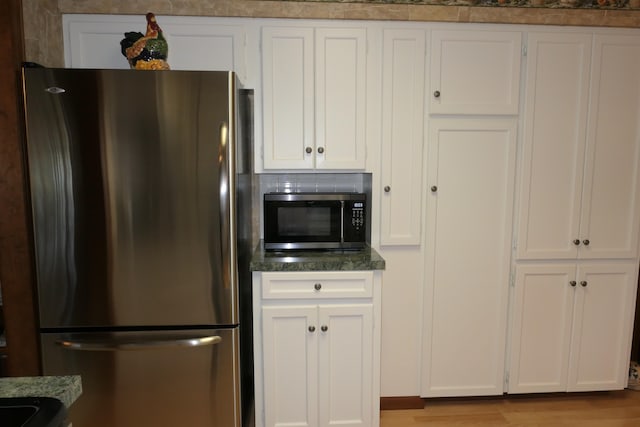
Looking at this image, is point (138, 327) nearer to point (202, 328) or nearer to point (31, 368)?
point (202, 328)

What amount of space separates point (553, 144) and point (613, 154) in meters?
0.35

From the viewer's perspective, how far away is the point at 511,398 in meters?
2.24

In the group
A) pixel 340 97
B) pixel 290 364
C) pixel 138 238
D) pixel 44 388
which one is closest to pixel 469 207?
pixel 340 97

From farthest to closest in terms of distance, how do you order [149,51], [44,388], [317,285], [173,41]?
[173,41], [317,285], [149,51], [44,388]

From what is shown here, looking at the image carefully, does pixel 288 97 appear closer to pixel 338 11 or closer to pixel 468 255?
pixel 338 11

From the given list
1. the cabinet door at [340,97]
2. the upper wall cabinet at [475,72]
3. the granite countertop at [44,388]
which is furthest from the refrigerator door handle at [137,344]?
the upper wall cabinet at [475,72]

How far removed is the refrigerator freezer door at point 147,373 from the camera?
1.52m

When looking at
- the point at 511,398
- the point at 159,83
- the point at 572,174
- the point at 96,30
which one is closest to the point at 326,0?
the point at 159,83

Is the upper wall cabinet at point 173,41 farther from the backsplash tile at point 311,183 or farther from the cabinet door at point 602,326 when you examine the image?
the cabinet door at point 602,326

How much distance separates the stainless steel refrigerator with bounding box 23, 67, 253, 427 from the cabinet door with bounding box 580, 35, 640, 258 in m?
1.90

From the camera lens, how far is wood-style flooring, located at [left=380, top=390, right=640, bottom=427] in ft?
6.72

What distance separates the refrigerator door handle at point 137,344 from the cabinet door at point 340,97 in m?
1.01

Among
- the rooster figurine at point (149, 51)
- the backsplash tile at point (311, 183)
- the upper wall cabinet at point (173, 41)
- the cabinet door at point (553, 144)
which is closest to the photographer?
the rooster figurine at point (149, 51)

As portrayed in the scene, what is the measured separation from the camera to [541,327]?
6.92 ft
